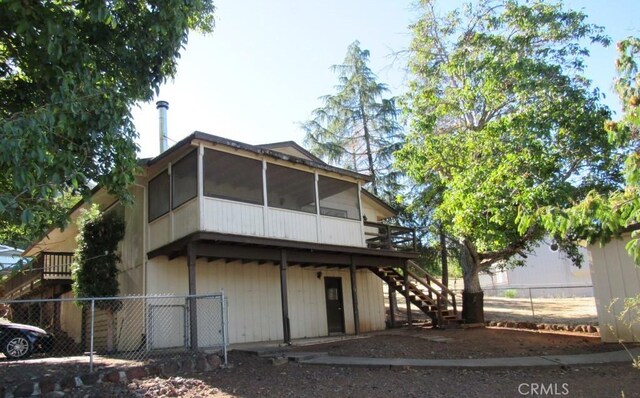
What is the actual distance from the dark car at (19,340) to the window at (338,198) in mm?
9122

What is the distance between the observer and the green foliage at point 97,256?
46.6 feet

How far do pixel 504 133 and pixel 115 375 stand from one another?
1156 centimetres

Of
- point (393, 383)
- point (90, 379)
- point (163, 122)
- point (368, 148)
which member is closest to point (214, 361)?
point (90, 379)

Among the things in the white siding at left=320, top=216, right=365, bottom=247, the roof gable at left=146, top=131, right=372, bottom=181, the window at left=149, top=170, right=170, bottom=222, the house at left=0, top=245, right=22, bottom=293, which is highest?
the roof gable at left=146, top=131, right=372, bottom=181

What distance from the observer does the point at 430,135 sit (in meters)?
15.1

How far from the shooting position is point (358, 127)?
2570 cm

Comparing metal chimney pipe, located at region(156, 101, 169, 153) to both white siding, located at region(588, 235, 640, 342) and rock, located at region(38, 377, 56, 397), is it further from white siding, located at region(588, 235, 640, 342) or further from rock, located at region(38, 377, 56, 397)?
white siding, located at region(588, 235, 640, 342)

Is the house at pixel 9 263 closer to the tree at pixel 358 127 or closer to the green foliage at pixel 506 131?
the green foliage at pixel 506 131

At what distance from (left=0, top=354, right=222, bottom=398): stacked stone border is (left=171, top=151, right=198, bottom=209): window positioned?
182 inches

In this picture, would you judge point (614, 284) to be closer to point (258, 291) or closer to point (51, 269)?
point (258, 291)

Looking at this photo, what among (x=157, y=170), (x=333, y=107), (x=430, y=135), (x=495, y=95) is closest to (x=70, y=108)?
(x=157, y=170)

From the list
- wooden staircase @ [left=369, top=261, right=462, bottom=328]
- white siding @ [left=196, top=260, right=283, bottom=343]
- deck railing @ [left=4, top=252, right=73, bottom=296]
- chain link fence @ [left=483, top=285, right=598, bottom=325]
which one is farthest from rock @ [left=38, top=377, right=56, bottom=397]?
chain link fence @ [left=483, top=285, right=598, bottom=325]

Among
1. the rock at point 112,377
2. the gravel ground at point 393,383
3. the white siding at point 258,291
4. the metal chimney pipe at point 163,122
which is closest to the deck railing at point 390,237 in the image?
the white siding at point 258,291

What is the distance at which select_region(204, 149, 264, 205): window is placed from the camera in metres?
13.0
